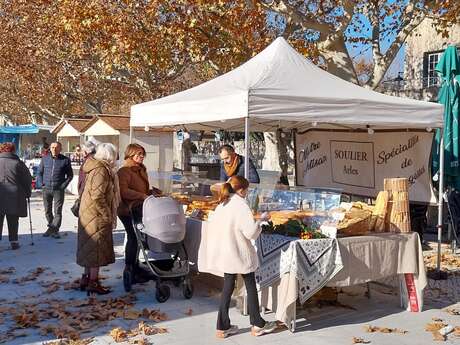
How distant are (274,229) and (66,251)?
16.4ft

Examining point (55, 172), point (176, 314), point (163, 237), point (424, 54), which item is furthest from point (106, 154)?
point (424, 54)

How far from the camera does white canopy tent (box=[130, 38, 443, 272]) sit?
5.99 m

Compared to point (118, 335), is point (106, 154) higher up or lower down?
higher up

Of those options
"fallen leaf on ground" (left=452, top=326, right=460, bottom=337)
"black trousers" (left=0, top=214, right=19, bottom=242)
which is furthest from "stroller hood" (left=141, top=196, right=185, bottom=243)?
"black trousers" (left=0, top=214, right=19, bottom=242)

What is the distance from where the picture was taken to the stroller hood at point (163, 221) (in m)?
6.23

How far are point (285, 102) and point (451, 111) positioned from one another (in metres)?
4.22

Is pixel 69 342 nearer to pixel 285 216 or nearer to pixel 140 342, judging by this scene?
pixel 140 342

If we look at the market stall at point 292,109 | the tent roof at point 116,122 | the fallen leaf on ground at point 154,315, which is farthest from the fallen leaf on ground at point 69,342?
the tent roof at point 116,122

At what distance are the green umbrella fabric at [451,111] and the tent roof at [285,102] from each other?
2157 millimetres

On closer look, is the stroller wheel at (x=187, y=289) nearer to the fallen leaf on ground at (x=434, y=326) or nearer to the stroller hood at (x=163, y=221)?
the stroller hood at (x=163, y=221)

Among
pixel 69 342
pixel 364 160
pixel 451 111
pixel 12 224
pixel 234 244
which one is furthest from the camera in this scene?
pixel 364 160

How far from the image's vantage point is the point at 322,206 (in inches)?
242

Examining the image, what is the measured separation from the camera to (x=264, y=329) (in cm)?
534

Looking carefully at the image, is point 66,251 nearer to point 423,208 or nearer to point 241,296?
point 241,296
